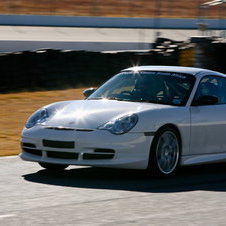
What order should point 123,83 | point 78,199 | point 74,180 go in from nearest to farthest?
1. point 78,199
2. point 74,180
3. point 123,83

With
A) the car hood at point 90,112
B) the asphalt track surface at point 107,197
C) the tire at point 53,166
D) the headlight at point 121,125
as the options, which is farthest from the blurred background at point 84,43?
the headlight at point 121,125

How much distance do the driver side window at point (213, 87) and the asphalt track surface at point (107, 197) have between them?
92 centimetres

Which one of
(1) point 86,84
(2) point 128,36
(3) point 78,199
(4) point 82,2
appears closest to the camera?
(3) point 78,199

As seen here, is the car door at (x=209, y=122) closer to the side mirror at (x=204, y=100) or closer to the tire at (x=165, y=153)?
the side mirror at (x=204, y=100)

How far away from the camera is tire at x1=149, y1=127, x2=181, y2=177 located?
8812mm

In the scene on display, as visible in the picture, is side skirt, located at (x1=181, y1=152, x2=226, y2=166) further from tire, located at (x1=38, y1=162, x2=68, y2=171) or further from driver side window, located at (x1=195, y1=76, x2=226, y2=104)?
tire, located at (x1=38, y1=162, x2=68, y2=171)

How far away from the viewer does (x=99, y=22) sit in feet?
134

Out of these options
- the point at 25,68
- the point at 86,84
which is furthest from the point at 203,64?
the point at 25,68

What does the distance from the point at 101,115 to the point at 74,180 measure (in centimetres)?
77

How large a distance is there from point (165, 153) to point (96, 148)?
82 centimetres

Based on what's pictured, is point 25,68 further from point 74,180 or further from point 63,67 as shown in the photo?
point 74,180

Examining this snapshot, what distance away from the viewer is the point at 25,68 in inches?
783

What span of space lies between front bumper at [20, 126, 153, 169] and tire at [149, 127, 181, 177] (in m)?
0.09

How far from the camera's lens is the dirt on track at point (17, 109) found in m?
12.1
